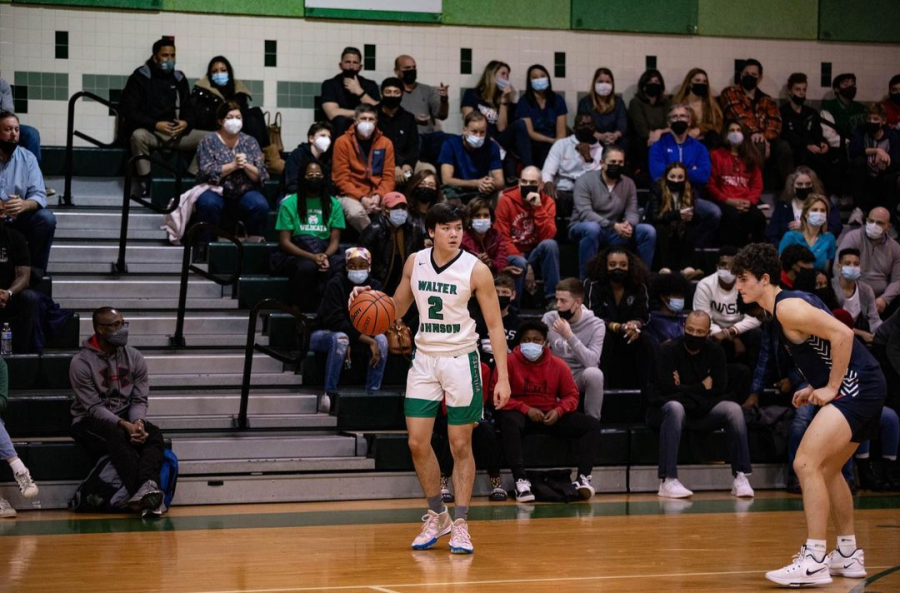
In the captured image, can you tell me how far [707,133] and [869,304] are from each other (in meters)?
2.94

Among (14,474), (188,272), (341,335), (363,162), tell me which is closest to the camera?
(14,474)

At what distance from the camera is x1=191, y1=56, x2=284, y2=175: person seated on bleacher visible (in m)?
12.2

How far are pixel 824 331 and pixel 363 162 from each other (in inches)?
250

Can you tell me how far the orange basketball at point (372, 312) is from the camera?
23.5 ft

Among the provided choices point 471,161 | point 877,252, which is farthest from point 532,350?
point 877,252

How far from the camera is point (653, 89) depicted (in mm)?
13797

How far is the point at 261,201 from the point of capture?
11.5 meters

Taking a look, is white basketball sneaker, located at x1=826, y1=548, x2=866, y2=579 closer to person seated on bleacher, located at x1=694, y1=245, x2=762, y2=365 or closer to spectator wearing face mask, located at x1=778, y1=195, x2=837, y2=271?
person seated on bleacher, located at x1=694, y1=245, x2=762, y2=365

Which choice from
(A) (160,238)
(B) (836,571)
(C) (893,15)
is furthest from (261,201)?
(C) (893,15)

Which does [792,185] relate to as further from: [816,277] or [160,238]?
[160,238]

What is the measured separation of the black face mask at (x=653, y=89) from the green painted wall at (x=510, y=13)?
1.30 metres

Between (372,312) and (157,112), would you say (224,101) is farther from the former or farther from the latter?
(372,312)

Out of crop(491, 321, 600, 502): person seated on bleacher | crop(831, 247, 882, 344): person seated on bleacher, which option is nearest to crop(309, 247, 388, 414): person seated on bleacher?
crop(491, 321, 600, 502): person seated on bleacher

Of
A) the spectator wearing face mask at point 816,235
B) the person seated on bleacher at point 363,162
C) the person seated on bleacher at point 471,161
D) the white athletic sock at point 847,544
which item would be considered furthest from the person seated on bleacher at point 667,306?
the white athletic sock at point 847,544
